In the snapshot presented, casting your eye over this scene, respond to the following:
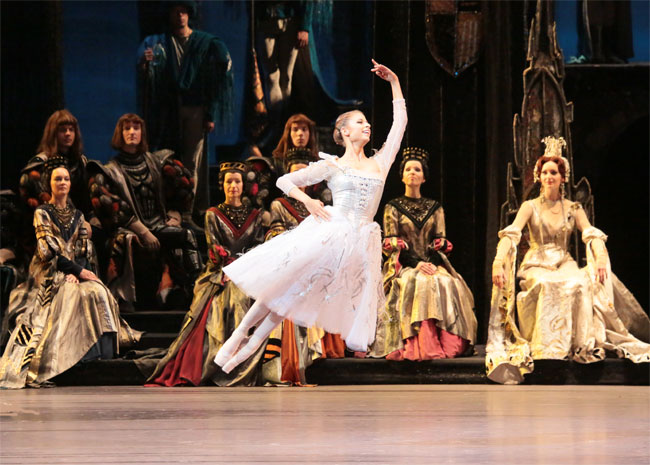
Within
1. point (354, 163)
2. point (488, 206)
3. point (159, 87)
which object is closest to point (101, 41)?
point (159, 87)

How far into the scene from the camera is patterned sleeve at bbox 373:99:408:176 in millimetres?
5383

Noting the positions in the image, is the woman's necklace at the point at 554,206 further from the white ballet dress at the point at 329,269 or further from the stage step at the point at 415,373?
the white ballet dress at the point at 329,269

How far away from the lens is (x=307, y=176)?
17.7ft

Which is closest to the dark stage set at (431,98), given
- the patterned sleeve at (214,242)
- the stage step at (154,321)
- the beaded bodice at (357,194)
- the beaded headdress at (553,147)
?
the beaded headdress at (553,147)

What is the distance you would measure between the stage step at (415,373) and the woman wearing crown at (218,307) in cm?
30

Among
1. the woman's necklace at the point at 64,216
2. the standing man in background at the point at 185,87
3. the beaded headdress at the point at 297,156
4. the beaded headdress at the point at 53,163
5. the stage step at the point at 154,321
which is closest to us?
the woman's necklace at the point at 64,216

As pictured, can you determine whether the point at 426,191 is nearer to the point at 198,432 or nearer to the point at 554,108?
the point at 554,108

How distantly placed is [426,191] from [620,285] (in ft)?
5.70

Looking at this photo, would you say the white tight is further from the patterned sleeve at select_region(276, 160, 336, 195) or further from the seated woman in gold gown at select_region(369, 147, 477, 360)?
the seated woman in gold gown at select_region(369, 147, 477, 360)

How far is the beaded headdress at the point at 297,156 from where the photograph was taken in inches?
304

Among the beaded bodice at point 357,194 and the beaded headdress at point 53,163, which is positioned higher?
the beaded headdress at point 53,163

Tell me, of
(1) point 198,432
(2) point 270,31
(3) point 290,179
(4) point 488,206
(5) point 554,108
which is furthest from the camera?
(2) point 270,31

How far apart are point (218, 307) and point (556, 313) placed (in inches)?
81.6

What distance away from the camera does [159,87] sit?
29.6ft
